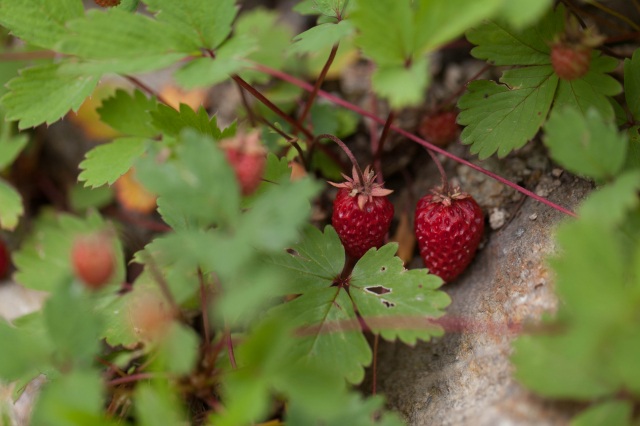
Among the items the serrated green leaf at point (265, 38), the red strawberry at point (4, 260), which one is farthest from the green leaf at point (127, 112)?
the red strawberry at point (4, 260)

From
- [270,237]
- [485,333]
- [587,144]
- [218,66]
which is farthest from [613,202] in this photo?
[218,66]

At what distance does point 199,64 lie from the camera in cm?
133

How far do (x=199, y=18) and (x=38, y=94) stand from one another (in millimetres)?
569

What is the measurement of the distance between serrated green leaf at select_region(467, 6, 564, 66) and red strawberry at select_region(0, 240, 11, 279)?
1.69 metres

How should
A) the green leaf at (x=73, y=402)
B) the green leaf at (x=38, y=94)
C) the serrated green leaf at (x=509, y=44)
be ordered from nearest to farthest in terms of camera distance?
1. the green leaf at (x=73, y=402)
2. the serrated green leaf at (x=509, y=44)
3. the green leaf at (x=38, y=94)

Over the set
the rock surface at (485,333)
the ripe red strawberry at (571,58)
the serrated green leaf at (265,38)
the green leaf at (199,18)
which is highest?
the green leaf at (199,18)

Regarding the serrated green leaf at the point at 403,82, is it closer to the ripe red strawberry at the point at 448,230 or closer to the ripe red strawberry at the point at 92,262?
the ripe red strawberry at the point at 448,230

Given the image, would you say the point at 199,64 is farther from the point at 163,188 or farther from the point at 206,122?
the point at 163,188

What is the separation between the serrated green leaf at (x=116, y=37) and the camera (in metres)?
1.27

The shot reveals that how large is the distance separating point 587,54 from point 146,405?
1203 millimetres

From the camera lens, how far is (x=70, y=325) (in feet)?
3.39

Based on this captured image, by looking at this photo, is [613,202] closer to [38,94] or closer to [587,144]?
[587,144]

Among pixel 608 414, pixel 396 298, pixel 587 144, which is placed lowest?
pixel 396 298

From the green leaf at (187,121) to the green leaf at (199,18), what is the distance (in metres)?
0.18
